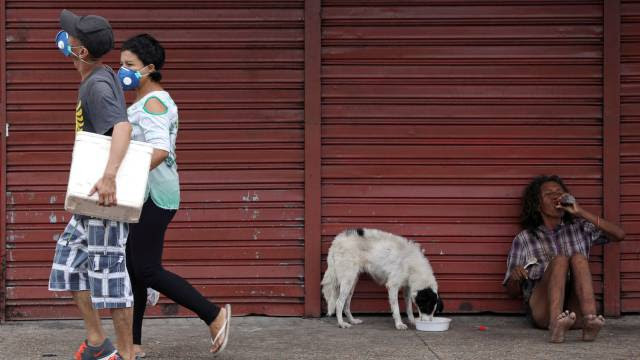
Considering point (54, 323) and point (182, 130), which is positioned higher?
point (182, 130)

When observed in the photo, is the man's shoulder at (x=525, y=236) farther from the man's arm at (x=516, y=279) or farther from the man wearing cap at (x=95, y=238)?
the man wearing cap at (x=95, y=238)

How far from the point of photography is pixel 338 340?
6.14 metres

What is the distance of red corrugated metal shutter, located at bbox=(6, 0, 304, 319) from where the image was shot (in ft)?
22.3

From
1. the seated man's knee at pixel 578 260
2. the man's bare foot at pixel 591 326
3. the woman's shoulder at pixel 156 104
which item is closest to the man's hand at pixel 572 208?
the seated man's knee at pixel 578 260

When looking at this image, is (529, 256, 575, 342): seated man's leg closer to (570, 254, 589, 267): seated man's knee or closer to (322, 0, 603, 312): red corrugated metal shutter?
(570, 254, 589, 267): seated man's knee

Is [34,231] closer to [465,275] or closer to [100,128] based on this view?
[100,128]

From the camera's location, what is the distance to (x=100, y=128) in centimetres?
457

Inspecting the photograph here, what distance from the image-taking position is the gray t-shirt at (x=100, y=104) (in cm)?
454

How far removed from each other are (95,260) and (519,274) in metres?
3.33

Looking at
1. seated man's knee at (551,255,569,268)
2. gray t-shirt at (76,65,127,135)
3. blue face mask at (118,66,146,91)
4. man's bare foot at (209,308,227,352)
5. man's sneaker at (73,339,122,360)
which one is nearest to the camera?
gray t-shirt at (76,65,127,135)

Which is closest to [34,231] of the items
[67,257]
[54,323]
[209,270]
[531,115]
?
[54,323]

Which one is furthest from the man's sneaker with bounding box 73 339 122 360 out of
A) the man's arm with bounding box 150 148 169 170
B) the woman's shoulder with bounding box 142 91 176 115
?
the woman's shoulder with bounding box 142 91 176 115

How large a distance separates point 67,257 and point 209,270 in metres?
2.31

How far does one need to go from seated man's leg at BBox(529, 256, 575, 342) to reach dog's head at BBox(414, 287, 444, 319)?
2.33 ft
